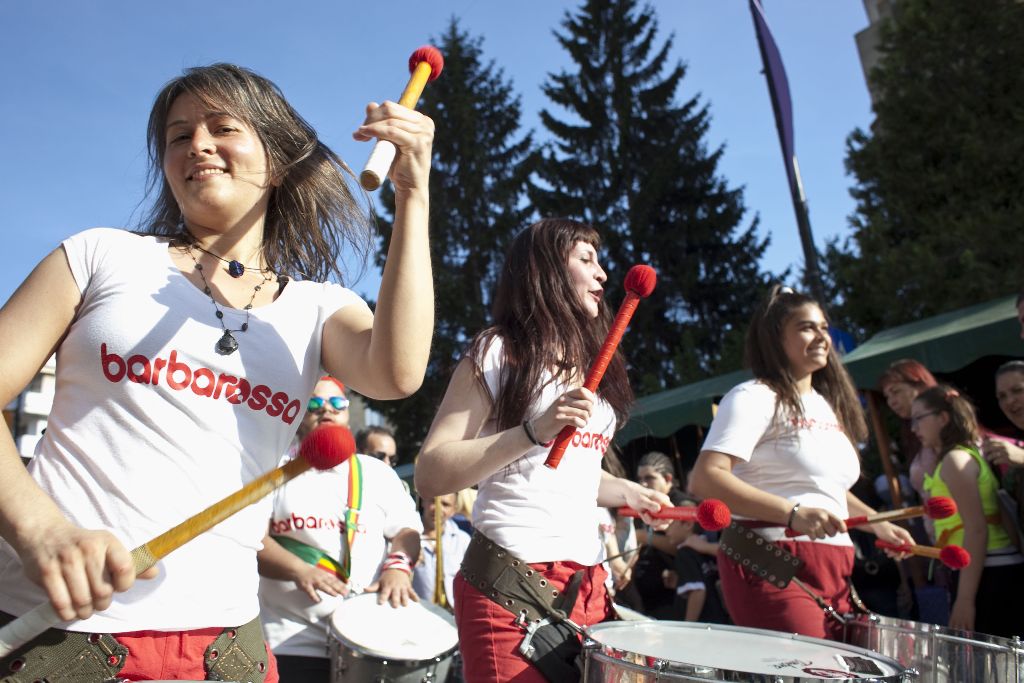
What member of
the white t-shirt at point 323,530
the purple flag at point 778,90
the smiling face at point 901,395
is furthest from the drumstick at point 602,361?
the purple flag at point 778,90

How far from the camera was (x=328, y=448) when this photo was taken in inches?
51.6

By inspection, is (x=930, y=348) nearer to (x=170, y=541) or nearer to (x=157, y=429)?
(x=157, y=429)

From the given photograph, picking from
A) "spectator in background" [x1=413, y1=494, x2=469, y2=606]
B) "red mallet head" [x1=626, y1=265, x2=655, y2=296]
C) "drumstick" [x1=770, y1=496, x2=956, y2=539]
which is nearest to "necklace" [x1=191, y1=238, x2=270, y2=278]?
"red mallet head" [x1=626, y1=265, x2=655, y2=296]

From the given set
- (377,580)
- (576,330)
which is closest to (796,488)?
(576,330)

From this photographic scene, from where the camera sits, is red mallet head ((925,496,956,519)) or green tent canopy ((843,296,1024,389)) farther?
green tent canopy ((843,296,1024,389))

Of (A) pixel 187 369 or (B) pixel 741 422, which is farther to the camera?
(B) pixel 741 422

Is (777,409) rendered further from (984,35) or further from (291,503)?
(984,35)

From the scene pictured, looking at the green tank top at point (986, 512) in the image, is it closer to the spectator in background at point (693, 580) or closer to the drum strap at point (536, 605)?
the spectator in background at point (693, 580)

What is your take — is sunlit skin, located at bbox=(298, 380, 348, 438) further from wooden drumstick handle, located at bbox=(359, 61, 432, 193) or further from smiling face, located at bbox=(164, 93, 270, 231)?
wooden drumstick handle, located at bbox=(359, 61, 432, 193)

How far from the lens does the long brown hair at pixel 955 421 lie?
445 cm

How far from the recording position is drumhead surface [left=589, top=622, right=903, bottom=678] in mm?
1827

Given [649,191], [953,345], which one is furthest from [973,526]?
[649,191]

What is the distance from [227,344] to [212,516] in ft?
1.36

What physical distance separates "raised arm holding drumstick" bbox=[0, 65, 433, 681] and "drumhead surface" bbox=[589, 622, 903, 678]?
2.70 feet
